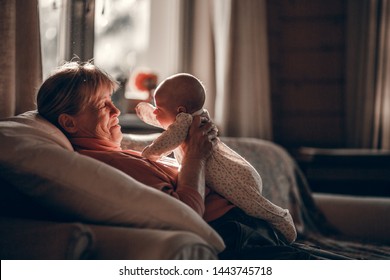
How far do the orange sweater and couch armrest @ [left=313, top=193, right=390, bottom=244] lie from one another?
3.66 feet

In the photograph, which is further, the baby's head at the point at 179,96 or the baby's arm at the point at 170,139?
the baby's head at the point at 179,96

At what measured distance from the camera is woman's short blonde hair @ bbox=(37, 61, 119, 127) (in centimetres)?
148

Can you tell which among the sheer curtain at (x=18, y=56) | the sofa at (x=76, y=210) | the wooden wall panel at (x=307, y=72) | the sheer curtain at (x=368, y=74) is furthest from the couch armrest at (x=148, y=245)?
→ the wooden wall panel at (x=307, y=72)

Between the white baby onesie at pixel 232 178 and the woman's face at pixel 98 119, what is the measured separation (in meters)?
0.17

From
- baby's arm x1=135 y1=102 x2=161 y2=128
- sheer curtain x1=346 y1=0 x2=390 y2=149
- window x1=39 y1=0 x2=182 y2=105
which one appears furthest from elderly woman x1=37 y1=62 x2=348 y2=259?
sheer curtain x1=346 y1=0 x2=390 y2=149

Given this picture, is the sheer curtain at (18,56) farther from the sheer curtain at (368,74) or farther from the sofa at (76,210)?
the sheer curtain at (368,74)

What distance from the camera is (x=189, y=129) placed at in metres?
1.55

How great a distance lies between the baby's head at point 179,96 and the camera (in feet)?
5.16

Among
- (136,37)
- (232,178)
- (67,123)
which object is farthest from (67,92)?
(136,37)

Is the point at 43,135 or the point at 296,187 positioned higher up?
the point at 43,135

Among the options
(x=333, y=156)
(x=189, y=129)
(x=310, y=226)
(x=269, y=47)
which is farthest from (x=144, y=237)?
(x=269, y=47)

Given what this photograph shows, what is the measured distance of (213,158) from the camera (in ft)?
5.09
